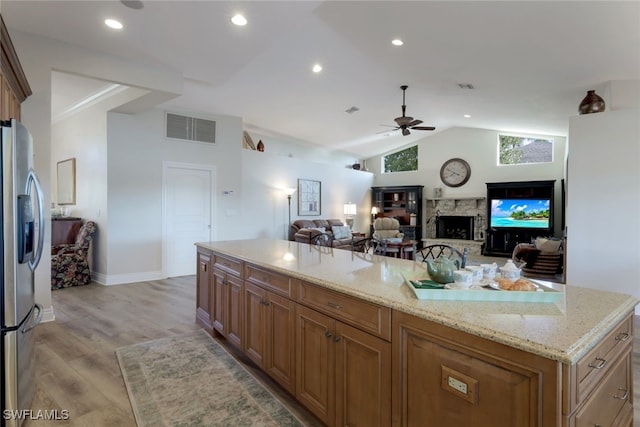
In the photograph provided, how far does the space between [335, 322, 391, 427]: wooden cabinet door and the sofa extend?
5517mm

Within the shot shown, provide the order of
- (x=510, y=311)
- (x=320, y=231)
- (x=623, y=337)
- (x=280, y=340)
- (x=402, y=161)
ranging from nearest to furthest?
(x=510, y=311) → (x=623, y=337) → (x=280, y=340) → (x=320, y=231) → (x=402, y=161)

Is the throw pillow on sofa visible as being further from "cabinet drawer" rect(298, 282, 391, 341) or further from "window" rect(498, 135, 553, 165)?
"cabinet drawer" rect(298, 282, 391, 341)

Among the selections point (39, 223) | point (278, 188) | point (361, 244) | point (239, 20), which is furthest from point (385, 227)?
point (39, 223)

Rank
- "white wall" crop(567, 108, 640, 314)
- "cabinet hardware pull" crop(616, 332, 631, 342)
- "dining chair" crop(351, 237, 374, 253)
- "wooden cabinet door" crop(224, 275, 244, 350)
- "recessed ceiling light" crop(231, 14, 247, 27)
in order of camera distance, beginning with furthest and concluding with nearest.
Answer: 1. "white wall" crop(567, 108, 640, 314)
2. "dining chair" crop(351, 237, 374, 253)
3. "recessed ceiling light" crop(231, 14, 247, 27)
4. "wooden cabinet door" crop(224, 275, 244, 350)
5. "cabinet hardware pull" crop(616, 332, 631, 342)

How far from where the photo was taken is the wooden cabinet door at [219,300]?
9.45 ft

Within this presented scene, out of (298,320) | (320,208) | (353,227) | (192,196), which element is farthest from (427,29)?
(353,227)

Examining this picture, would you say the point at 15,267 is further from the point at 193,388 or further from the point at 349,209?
the point at 349,209

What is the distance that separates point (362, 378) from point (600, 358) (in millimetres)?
914

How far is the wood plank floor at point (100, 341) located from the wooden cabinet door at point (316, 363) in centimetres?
24

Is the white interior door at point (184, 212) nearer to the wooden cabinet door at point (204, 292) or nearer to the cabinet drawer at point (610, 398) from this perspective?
the wooden cabinet door at point (204, 292)

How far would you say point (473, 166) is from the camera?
9.59 metres

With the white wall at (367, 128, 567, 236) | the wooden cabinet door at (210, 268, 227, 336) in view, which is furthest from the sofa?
the wooden cabinet door at (210, 268, 227, 336)

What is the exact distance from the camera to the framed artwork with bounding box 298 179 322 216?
869 cm

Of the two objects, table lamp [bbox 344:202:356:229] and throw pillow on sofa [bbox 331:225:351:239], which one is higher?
table lamp [bbox 344:202:356:229]
